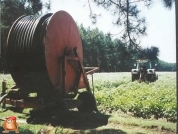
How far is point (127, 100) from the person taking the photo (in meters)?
6.54

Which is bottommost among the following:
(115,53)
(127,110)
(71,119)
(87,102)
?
(71,119)

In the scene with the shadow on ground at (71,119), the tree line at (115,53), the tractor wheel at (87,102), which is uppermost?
the tree line at (115,53)

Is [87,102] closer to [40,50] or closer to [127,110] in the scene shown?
[127,110]

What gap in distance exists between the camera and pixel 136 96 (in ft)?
20.6

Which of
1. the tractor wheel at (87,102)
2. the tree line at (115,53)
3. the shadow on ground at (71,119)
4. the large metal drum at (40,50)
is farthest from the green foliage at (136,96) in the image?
the large metal drum at (40,50)

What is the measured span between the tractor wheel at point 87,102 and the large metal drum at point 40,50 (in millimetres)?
378

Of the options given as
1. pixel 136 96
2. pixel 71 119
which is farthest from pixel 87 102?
pixel 136 96

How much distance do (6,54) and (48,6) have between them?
1644 mm

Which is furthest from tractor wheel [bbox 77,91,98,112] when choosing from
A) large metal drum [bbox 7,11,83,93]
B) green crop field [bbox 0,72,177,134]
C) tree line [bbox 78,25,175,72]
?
tree line [bbox 78,25,175,72]

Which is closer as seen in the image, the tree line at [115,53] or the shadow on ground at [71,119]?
the tree line at [115,53]

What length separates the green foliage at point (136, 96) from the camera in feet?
18.8

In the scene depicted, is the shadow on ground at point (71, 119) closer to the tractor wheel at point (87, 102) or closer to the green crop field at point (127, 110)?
the green crop field at point (127, 110)

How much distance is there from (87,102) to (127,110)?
38.4 inches

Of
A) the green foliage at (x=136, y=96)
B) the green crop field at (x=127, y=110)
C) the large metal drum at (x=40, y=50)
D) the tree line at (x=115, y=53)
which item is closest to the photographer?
the tree line at (x=115, y=53)
